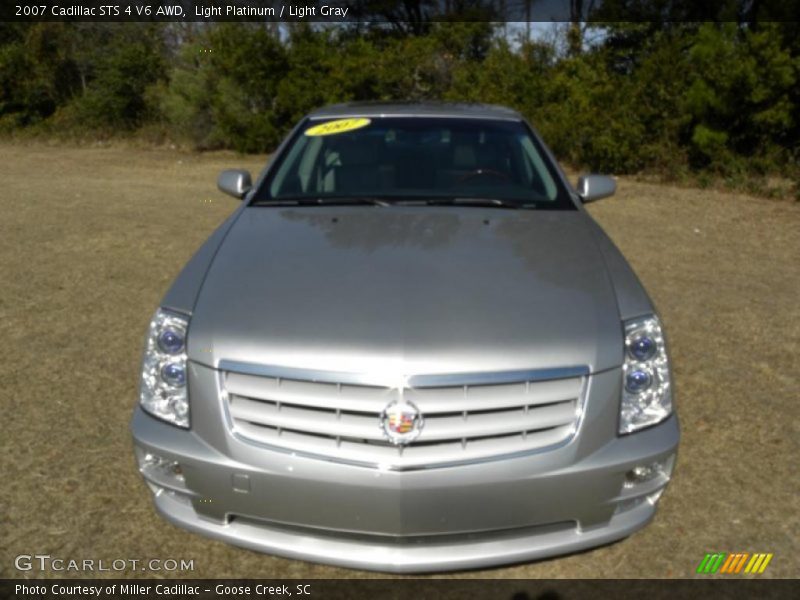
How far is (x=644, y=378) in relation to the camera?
2561 mm

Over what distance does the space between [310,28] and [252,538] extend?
16.7m

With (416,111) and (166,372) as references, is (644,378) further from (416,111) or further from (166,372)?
(416,111)

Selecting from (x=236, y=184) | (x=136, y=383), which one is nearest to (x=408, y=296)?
(x=236, y=184)

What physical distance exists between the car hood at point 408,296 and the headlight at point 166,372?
78mm

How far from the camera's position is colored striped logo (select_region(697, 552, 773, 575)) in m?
2.89

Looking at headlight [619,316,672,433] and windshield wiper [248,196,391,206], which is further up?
windshield wiper [248,196,391,206]

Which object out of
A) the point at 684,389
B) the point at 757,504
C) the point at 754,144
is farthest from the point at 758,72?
the point at 757,504

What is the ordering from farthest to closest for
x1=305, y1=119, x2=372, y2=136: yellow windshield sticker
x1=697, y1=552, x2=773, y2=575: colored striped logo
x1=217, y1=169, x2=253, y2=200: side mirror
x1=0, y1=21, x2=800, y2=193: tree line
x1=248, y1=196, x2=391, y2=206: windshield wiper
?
x1=0, y1=21, x2=800, y2=193: tree line < x1=305, y1=119, x2=372, y2=136: yellow windshield sticker < x1=217, y1=169, x2=253, y2=200: side mirror < x1=248, y1=196, x2=391, y2=206: windshield wiper < x1=697, y1=552, x2=773, y2=575: colored striped logo

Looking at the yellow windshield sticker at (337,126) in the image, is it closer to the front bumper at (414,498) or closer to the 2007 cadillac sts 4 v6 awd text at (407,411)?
the 2007 cadillac sts 4 v6 awd text at (407,411)

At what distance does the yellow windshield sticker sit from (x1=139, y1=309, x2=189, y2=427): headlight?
1.84 m

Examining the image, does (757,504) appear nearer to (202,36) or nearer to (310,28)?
(310,28)

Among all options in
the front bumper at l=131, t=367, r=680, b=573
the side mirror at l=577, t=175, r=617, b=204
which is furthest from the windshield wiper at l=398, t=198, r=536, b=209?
the front bumper at l=131, t=367, r=680, b=573

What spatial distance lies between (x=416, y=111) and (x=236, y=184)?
3.52ft

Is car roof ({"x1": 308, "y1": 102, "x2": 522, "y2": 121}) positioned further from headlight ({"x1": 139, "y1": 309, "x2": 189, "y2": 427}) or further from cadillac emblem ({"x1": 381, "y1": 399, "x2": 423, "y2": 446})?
cadillac emblem ({"x1": 381, "y1": 399, "x2": 423, "y2": 446})
